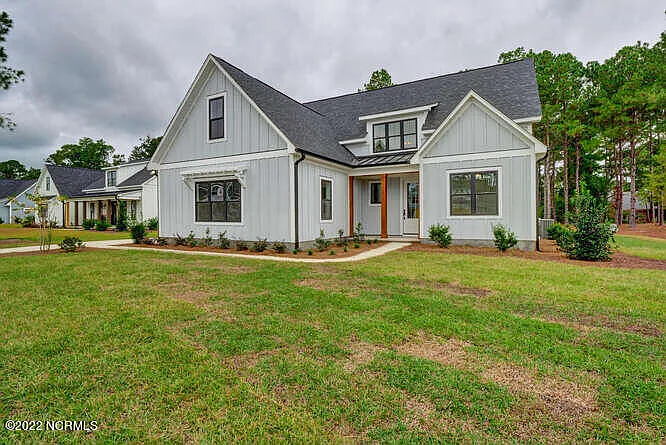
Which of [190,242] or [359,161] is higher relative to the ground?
[359,161]

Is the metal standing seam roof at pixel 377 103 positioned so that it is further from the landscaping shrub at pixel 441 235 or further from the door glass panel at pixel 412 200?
the landscaping shrub at pixel 441 235

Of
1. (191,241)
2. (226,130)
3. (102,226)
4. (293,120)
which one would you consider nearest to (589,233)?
(293,120)

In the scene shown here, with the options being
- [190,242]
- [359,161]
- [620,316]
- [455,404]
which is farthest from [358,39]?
[455,404]

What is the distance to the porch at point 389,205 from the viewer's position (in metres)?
14.4

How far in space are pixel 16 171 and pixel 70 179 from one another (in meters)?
44.0

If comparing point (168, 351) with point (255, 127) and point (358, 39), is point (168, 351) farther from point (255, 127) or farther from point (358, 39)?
point (358, 39)

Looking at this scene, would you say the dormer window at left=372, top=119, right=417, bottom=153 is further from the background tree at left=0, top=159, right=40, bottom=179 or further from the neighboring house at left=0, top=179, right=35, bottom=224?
the background tree at left=0, top=159, right=40, bottom=179

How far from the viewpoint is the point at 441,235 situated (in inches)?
448

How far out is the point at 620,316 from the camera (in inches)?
169

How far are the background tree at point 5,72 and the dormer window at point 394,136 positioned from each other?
18516 mm

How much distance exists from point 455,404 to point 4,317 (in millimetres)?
5496

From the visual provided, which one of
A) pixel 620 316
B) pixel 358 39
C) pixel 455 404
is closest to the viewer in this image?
pixel 455 404

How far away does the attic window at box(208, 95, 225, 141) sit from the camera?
40.8 feet

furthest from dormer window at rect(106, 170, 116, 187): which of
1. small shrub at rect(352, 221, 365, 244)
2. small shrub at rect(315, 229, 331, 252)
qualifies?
small shrub at rect(315, 229, 331, 252)
